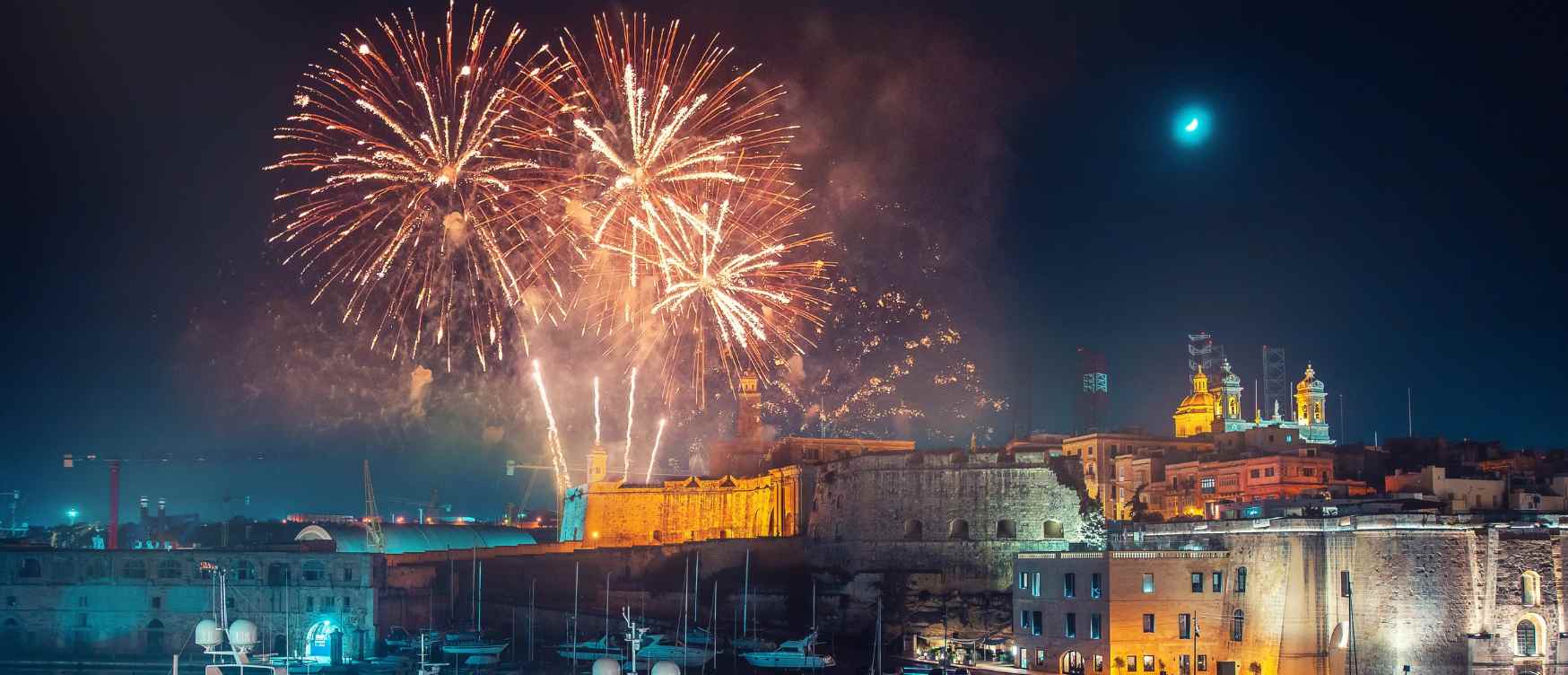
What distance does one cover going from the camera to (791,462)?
8375cm

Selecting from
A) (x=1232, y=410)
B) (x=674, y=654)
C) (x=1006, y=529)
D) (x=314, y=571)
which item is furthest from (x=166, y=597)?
(x=1232, y=410)

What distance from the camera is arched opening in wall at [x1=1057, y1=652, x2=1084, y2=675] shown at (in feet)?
172

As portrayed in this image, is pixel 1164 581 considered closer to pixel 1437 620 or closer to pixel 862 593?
pixel 1437 620

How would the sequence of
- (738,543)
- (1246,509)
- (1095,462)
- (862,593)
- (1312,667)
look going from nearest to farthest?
(1312,667) < (1246,509) < (862,593) < (738,543) < (1095,462)

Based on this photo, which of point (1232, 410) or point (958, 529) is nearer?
point (958, 529)

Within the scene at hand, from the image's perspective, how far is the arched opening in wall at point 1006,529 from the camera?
221ft

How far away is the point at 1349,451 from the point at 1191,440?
10534 mm

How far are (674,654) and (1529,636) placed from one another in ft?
97.7

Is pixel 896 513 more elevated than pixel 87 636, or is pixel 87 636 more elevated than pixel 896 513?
pixel 896 513

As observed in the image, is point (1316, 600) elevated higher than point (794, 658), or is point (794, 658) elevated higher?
point (1316, 600)

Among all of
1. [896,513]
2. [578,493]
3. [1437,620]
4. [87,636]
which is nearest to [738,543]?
[896,513]

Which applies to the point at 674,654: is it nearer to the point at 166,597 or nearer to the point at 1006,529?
the point at 1006,529

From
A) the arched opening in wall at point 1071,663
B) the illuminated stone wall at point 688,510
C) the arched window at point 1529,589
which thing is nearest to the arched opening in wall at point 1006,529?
the illuminated stone wall at point 688,510

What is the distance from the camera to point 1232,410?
108m
